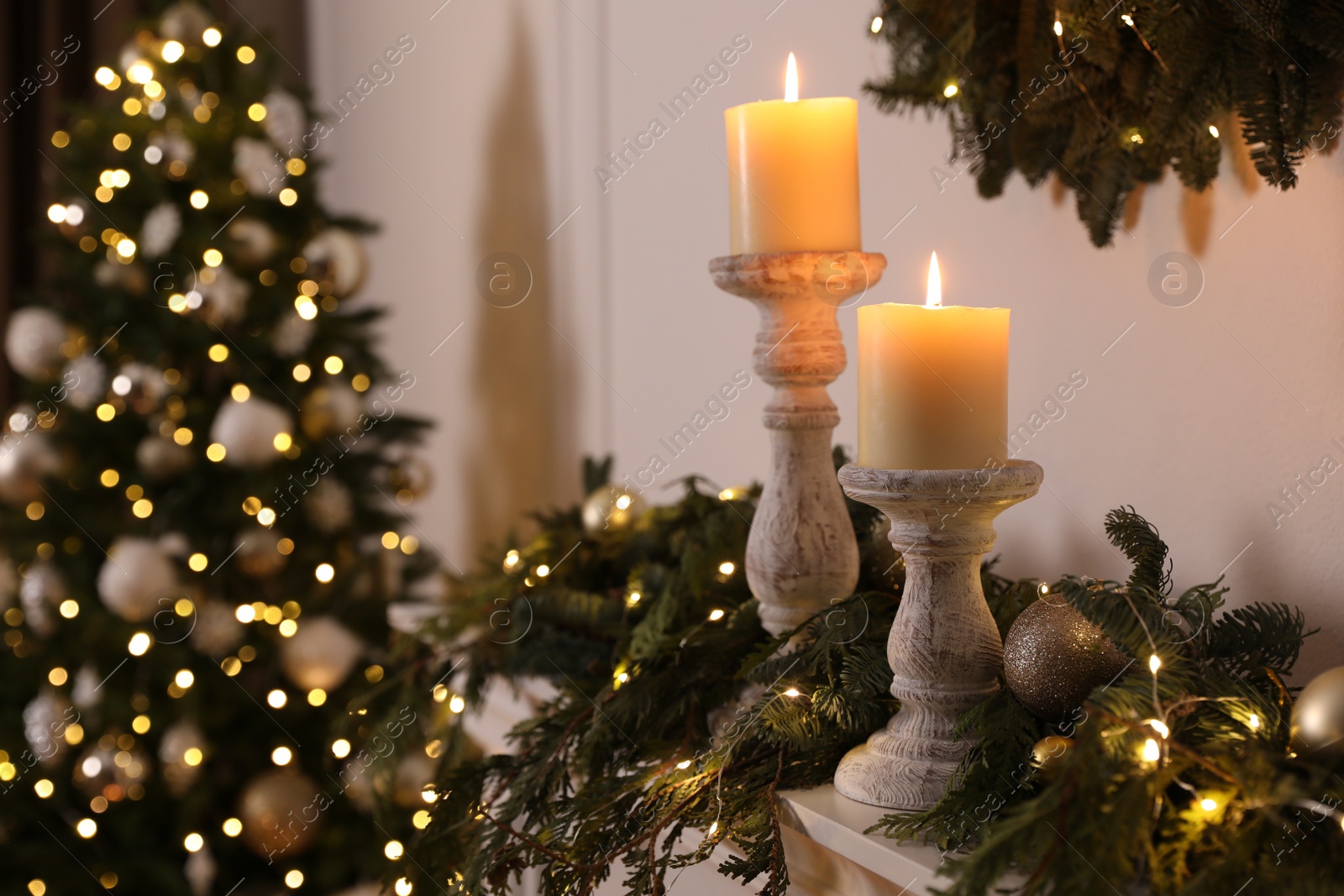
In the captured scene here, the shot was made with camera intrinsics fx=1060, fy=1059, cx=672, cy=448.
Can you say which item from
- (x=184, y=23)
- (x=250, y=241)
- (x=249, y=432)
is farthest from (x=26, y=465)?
(x=184, y=23)

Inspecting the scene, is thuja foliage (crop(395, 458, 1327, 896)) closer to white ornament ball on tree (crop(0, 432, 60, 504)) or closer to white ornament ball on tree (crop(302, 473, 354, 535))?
white ornament ball on tree (crop(302, 473, 354, 535))

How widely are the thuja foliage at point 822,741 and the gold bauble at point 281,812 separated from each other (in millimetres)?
823

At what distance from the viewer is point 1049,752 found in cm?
57

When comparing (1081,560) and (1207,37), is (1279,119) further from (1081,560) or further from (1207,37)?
(1081,560)

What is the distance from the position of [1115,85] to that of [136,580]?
1.47 metres

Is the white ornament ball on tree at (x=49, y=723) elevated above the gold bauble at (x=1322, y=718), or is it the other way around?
the gold bauble at (x=1322, y=718)

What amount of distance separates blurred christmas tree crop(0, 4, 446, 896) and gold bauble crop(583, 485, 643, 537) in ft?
2.10

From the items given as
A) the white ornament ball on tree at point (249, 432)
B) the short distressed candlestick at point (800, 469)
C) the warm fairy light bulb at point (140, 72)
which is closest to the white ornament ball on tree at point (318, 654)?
the white ornament ball on tree at point (249, 432)

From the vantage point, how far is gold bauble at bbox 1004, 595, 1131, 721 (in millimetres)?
598

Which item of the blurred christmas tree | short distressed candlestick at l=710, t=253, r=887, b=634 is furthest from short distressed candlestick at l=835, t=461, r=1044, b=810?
the blurred christmas tree

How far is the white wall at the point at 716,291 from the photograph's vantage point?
0.74 metres

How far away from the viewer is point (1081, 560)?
0.90 m

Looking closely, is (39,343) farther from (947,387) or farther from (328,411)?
(947,387)

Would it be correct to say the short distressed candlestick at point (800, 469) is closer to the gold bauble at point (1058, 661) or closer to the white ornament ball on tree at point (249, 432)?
the gold bauble at point (1058, 661)
